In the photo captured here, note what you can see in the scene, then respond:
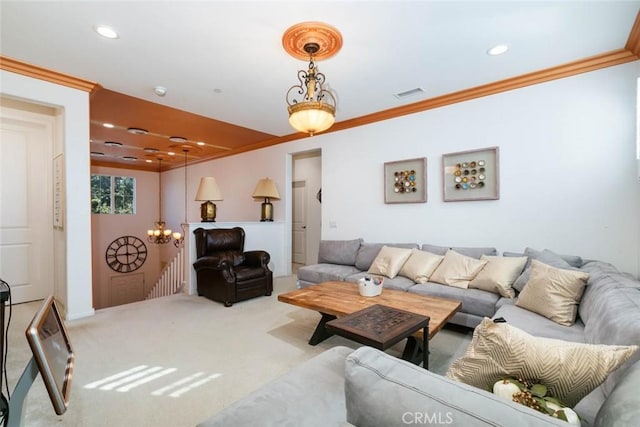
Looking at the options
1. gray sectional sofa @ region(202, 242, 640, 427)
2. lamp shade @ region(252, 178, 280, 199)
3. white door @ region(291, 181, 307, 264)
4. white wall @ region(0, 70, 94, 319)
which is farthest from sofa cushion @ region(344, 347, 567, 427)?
white door @ region(291, 181, 307, 264)

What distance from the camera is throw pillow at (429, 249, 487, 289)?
9.69 feet

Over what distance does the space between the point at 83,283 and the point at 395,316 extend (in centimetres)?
340

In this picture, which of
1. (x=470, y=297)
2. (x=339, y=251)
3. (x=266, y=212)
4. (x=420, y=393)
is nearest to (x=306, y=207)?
(x=266, y=212)

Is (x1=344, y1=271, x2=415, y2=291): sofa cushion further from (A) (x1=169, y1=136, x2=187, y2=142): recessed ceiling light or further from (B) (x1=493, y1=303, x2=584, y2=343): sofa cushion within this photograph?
(A) (x1=169, y1=136, x2=187, y2=142): recessed ceiling light

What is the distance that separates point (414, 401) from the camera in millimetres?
670

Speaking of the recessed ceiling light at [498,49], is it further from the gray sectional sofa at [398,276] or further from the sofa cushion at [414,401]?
the sofa cushion at [414,401]

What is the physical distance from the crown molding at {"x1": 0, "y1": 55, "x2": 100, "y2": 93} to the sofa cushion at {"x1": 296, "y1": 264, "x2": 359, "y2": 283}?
3.35 meters

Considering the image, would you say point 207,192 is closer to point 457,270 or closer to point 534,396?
point 457,270

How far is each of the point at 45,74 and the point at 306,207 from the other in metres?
4.15

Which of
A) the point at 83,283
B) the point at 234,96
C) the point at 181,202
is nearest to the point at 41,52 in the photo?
the point at 234,96

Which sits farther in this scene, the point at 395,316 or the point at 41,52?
the point at 41,52

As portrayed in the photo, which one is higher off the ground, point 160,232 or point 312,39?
point 312,39

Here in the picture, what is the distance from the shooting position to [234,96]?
360cm

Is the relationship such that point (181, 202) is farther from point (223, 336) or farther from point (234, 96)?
point (223, 336)
